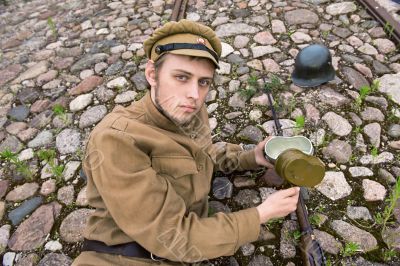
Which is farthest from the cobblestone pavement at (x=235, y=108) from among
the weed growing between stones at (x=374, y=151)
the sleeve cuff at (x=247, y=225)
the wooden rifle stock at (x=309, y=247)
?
the sleeve cuff at (x=247, y=225)

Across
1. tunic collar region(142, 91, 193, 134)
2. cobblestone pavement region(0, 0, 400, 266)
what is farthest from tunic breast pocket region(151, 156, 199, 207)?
cobblestone pavement region(0, 0, 400, 266)

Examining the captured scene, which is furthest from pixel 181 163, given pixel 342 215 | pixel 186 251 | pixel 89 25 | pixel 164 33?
pixel 89 25

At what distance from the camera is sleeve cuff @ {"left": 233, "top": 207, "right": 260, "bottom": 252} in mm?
2461

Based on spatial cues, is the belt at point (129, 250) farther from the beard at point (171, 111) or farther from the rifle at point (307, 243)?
the rifle at point (307, 243)

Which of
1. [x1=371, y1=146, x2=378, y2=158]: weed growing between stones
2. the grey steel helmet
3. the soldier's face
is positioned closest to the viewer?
the soldier's face

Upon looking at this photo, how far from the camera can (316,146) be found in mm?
3758

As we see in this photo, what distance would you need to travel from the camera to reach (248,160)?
337 cm

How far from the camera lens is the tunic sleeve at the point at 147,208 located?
2.14 meters

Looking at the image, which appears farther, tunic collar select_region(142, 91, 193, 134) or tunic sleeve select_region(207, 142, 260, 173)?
tunic sleeve select_region(207, 142, 260, 173)

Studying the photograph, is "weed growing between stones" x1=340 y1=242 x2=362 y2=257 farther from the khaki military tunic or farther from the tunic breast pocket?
the tunic breast pocket

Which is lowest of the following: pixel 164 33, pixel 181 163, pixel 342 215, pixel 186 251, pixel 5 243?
pixel 5 243

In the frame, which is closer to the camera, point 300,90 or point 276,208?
point 276,208

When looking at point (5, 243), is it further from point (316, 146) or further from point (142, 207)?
point (316, 146)

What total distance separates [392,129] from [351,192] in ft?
3.30
